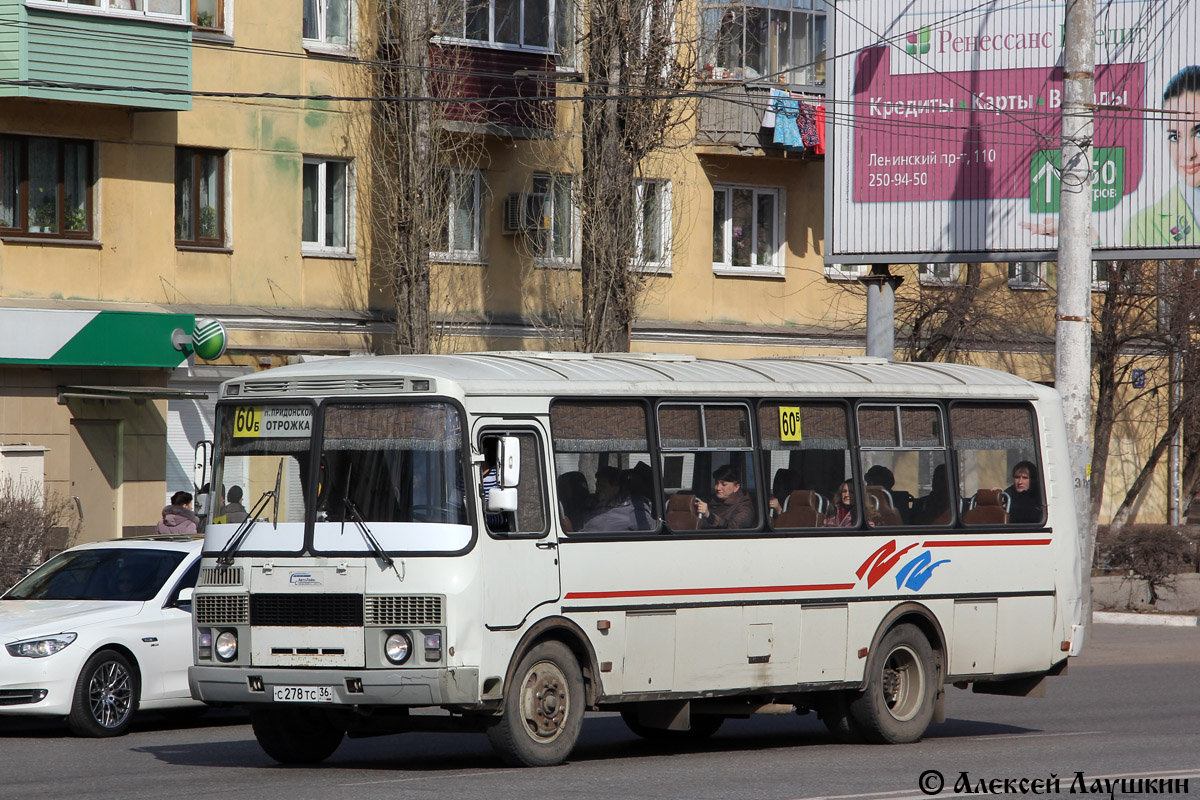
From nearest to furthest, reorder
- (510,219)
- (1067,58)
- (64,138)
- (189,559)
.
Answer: (189,559) → (1067,58) → (64,138) → (510,219)

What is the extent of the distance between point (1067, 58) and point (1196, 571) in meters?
12.0

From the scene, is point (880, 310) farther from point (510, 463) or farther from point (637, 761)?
point (510, 463)

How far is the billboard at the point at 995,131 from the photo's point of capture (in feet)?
76.5

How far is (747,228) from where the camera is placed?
31.9 meters

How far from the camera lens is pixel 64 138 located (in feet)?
79.2

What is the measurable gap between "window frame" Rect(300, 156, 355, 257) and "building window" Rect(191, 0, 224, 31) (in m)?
2.33

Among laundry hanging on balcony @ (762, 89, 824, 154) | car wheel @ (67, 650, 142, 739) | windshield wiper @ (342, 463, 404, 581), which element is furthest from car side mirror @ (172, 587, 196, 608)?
laundry hanging on balcony @ (762, 89, 824, 154)

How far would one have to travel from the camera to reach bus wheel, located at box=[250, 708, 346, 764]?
1180 cm

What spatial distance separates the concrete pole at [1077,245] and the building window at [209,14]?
12.0m

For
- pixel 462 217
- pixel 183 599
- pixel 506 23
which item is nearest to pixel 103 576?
pixel 183 599

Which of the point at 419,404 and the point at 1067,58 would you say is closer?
the point at 419,404

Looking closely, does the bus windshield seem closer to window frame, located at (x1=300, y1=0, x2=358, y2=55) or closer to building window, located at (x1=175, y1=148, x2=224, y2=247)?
building window, located at (x1=175, y1=148, x2=224, y2=247)

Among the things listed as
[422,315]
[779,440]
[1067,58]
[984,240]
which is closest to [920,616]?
[779,440]

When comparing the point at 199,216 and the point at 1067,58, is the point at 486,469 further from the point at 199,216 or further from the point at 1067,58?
the point at 199,216
